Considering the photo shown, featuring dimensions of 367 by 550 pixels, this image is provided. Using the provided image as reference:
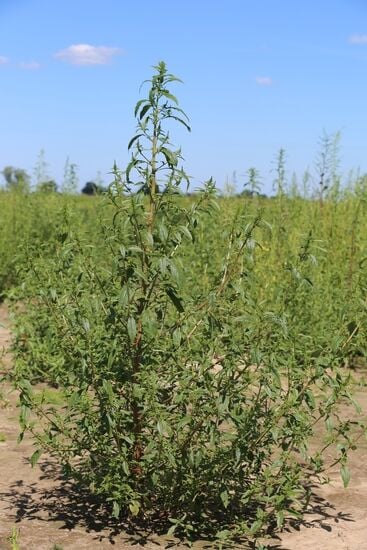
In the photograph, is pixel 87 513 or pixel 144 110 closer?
pixel 144 110

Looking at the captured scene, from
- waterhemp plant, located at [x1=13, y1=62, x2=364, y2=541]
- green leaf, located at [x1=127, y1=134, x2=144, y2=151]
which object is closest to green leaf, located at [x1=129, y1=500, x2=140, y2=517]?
waterhemp plant, located at [x1=13, y1=62, x2=364, y2=541]

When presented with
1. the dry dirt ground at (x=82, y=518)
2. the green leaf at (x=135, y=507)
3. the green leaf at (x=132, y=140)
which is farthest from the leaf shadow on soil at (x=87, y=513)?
the green leaf at (x=132, y=140)

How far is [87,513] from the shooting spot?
12.3 feet

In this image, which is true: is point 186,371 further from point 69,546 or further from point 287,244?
point 287,244

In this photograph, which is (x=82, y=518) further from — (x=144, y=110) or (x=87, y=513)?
(x=144, y=110)

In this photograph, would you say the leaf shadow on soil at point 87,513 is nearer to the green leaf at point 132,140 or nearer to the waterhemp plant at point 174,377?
the waterhemp plant at point 174,377

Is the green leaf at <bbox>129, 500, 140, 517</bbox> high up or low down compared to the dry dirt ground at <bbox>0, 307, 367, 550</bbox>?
up

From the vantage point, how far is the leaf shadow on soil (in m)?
3.52

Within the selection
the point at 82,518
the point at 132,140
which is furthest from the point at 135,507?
the point at 132,140

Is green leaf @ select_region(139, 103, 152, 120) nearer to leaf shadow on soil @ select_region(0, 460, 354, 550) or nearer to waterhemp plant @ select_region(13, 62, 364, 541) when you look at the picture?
waterhemp plant @ select_region(13, 62, 364, 541)

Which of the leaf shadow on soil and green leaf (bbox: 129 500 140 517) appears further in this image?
the leaf shadow on soil

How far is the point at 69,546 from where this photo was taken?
11.1 ft

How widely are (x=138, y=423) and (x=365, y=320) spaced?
104 centimetres

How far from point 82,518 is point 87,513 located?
52 mm
